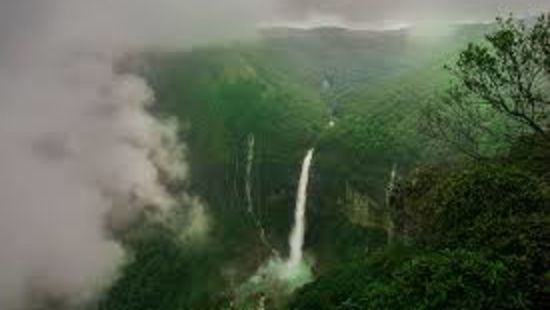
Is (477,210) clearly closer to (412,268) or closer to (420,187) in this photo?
(412,268)

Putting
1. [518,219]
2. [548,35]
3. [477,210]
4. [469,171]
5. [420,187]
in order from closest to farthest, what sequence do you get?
[518,219] < [548,35] < [477,210] < [469,171] < [420,187]

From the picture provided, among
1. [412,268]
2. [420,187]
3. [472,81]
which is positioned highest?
[472,81]

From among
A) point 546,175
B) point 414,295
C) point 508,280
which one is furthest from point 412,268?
point 546,175

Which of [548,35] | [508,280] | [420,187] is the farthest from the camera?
Answer: [420,187]

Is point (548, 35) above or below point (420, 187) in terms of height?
above

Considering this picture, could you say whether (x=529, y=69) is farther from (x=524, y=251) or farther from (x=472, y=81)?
(x=524, y=251)

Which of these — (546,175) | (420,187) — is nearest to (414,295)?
(546,175)

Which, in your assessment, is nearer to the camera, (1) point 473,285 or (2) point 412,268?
(1) point 473,285

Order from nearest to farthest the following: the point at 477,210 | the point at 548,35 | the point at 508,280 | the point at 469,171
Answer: the point at 508,280
the point at 548,35
the point at 477,210
the point at 469,171

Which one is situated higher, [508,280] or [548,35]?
[548,35]
